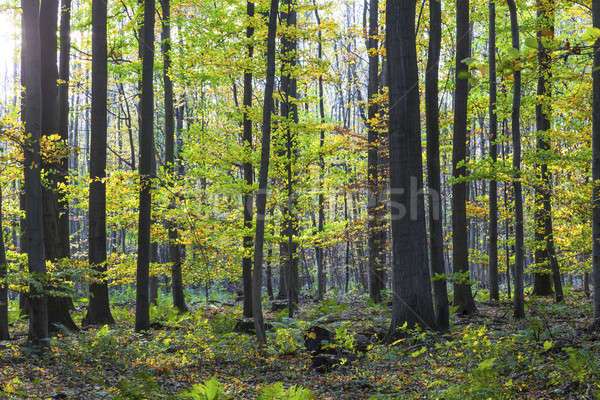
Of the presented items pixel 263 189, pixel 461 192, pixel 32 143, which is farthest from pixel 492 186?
pixel 32 143

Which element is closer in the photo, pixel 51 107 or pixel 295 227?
pixel 51 107

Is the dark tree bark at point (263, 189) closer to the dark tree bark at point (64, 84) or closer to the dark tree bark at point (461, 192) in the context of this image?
the dark tree bark at point (461, 192)

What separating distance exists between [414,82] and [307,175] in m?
5.92

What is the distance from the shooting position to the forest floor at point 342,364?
573 centimetres

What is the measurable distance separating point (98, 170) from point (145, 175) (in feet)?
6.56

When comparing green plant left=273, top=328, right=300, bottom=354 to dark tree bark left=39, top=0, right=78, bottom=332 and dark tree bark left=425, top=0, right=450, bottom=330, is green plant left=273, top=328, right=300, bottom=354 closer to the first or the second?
dark tree bark left=425, top=0, right=450, bottom=330

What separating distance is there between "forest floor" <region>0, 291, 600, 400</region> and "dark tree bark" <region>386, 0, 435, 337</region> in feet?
1.83

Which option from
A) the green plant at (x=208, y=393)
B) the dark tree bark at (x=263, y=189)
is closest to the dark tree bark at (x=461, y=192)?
the dark tree bark at (x=263, y=189)

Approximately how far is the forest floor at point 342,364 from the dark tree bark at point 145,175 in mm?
725

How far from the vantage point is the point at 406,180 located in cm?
937

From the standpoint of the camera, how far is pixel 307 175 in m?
14.8

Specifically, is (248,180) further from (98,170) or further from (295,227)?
(98,170)

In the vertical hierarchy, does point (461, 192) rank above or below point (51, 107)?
below

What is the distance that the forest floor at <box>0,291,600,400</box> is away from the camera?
5.73m
